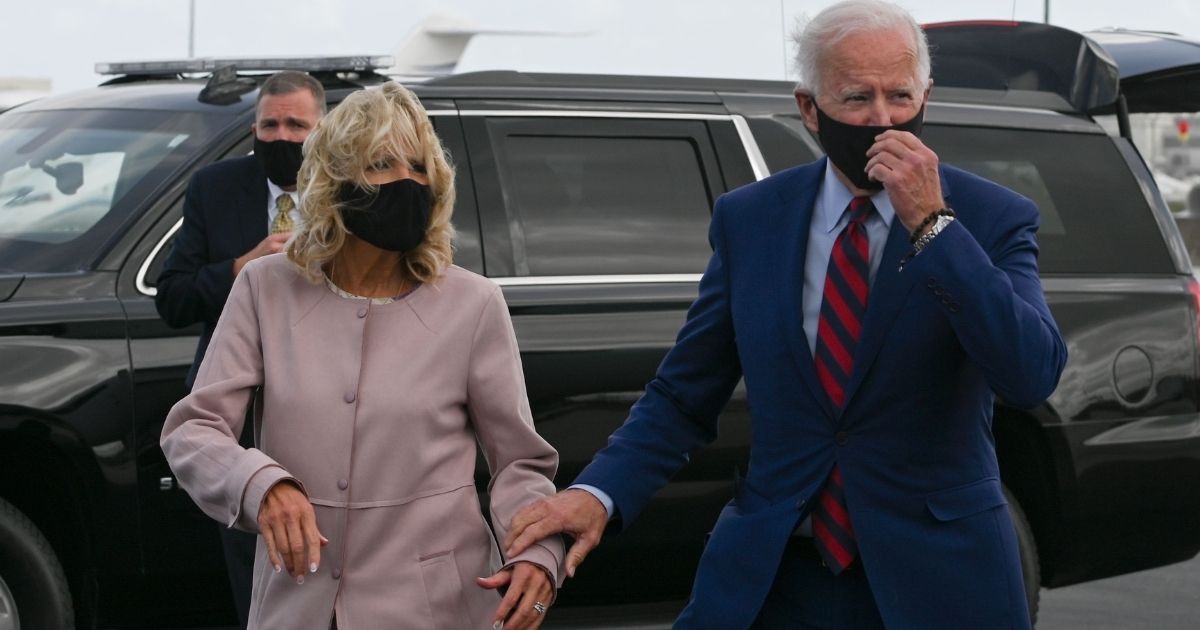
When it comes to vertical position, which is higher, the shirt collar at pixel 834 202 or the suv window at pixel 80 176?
the shirt collar at pixel 834 202

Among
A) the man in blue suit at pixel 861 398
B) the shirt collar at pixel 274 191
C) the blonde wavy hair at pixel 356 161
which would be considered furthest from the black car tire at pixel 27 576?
the man in blue suit at pixel 861 398

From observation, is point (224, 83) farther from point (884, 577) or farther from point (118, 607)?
point (884, 577)

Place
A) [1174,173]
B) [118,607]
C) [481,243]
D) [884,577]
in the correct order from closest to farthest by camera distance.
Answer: [884,577], [118,607], [481,243], [1174,173]

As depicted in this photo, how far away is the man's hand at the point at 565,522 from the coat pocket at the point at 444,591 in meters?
0.11

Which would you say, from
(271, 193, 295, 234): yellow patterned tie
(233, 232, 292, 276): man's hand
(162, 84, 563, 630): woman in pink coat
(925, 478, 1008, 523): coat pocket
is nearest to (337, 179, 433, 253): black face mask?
Answer: (162, 84, 563, 630): woman in pink coat

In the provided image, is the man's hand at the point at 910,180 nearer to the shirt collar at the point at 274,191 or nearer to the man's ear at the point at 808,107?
the man's ear at the point at 808,107

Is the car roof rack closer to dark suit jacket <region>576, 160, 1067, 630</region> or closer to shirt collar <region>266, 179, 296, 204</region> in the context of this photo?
shirt collar <region>266, 179, 296, 204</region>

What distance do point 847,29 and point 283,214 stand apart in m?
2.26

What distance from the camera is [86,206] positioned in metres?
5.80

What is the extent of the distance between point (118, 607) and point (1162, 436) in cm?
341

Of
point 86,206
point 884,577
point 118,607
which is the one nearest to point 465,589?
point 884,577

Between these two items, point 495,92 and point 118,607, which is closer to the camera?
point 118,607

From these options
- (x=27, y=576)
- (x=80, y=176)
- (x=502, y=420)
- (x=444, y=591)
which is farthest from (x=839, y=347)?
(x=80, y=176)

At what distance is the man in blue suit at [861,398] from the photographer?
323cm
